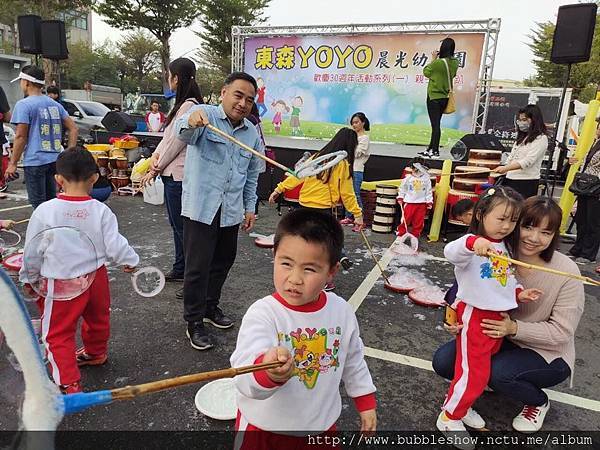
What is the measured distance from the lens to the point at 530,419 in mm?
2469

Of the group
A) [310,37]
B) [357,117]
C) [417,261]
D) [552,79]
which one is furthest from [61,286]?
[552,79]

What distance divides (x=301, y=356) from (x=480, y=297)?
1.25m

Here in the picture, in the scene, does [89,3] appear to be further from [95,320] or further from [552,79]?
[552,79]

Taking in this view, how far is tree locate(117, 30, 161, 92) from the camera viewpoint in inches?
1783

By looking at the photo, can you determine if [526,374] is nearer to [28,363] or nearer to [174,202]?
[28,363]

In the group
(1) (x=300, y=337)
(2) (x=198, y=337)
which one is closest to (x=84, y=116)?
(2) (x=198, y=337)

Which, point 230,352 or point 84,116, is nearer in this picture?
point 230,352

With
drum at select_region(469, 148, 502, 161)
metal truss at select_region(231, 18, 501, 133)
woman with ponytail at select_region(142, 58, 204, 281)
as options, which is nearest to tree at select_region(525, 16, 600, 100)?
metal truss at select_region(231, 18, 501, 133)

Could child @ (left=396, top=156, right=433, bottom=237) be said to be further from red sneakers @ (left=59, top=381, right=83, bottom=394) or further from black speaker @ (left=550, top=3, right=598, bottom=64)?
red sneakers @ (left=59, top=381, right=83, bottom=394)

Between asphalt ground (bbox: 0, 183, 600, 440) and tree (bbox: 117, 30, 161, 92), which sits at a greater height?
tree (bbox: 117, 30, 161, 92)

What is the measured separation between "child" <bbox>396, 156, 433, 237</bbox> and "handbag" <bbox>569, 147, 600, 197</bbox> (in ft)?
6.70

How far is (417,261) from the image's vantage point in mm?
5734

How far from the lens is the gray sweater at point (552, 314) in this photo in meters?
2.34

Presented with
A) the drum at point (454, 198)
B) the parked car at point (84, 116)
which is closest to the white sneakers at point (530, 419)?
the drum at point (454, 198)
